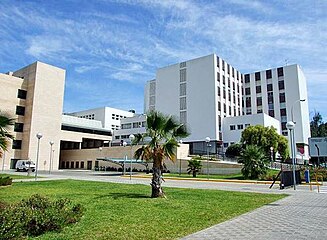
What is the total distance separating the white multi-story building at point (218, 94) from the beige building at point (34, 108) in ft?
75.1

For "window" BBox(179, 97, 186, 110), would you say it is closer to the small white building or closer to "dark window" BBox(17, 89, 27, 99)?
the small white building

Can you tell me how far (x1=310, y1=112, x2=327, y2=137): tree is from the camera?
9843 centimetres

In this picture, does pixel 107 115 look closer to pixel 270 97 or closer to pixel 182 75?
pixel 182 75

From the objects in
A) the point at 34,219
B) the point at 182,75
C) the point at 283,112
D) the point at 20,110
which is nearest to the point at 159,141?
the point at 34,219

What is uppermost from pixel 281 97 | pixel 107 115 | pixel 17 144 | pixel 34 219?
pixel 281 97

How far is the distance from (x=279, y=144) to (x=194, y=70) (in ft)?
87.7

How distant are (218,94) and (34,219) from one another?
208ft

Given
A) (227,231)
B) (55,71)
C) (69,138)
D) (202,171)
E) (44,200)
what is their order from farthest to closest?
(69,138), (55,71), (202,171), (44,200), (227,231)

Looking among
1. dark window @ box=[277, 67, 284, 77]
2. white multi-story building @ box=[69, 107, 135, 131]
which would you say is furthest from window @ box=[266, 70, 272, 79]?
white multi-story building @ box=[69, 107, 135, 131]

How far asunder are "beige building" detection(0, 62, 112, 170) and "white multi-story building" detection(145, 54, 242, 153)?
957 inches

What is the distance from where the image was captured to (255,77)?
266 feet

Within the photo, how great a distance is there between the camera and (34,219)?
6.59 metres

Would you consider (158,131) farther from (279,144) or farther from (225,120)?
(225,120)

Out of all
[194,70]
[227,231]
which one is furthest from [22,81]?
[227,231]
